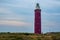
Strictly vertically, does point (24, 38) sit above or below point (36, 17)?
below

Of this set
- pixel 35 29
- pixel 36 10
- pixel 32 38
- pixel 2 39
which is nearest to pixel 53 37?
pixel 32 38

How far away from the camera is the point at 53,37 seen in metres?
21.1

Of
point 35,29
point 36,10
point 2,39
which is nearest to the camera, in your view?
point 2,39

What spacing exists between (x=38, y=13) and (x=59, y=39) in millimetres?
22676

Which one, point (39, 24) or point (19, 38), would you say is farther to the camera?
point (39, 24)

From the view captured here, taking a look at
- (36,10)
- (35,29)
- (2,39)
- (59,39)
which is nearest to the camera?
(2,39)

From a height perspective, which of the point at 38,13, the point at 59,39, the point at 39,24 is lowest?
the point at 59,39

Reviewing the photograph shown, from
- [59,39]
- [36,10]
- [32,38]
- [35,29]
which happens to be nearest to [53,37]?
[59,39]

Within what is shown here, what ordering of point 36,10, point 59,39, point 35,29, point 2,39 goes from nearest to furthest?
point 2,39 < point 59,39 < point 35,29 < point 36,10

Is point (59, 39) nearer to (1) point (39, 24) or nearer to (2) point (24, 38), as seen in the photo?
(2) point (24, 38)

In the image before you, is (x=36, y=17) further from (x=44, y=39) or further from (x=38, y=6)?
(x=44, y=39)

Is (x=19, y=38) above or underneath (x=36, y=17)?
underneath

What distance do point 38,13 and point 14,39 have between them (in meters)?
24.1

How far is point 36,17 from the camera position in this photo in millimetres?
42656
